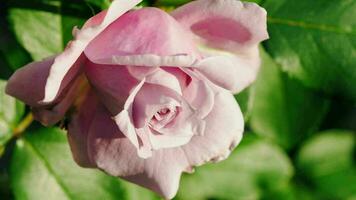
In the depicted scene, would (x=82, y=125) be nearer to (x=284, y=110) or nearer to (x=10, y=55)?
(x=10, y=55)

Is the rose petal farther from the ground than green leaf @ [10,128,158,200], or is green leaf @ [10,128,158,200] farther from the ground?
the rose petal

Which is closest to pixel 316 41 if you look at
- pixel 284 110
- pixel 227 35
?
pixel 227 35

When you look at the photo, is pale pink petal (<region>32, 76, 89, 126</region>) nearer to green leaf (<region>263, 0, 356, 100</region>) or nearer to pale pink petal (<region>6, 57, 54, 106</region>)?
pale pink petal (<region>6, 57, 54, 106</region>)

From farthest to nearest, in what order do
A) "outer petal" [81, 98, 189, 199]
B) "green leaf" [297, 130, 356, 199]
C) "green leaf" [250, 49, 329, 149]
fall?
"green leaf" [297, 130, 356, 199] < "green leaf" [250, 49, 329, 149] < "outer petal" [81, 98, 189, 199]

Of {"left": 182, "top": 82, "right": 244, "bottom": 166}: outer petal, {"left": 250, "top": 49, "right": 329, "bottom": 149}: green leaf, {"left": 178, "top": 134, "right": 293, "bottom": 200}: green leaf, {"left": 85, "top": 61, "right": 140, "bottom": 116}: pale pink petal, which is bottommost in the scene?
{"left": 178, "top": 134, "right": 293, "bottom": 200}: green leaf

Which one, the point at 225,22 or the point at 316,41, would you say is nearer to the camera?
the point at 225,22

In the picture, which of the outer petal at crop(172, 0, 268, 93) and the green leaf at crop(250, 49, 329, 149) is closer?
the outer petal at crop(172, 0, 268, 93)

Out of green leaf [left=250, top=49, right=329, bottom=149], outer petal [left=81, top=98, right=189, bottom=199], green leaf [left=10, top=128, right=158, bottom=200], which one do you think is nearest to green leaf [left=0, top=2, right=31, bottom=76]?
green leaf [left=10, top=128, right=158, bottom=200]

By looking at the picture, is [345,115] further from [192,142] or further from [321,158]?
[192,142]

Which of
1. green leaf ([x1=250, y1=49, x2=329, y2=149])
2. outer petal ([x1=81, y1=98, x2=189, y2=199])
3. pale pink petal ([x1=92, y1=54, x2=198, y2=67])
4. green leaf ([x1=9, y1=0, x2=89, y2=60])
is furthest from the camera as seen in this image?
green leaf ([x1=250, y1=49, x2=329, y2=149])
